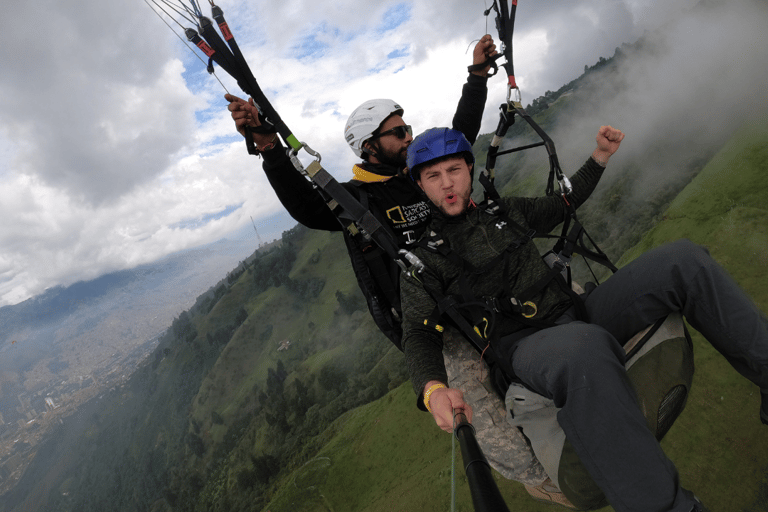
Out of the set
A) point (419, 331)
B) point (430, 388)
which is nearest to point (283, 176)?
point (419, 331)

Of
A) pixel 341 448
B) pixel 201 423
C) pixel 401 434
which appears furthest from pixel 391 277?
pixel 201 423

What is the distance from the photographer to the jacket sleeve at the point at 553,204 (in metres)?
4.45

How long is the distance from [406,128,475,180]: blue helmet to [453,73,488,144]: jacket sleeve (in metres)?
1.66

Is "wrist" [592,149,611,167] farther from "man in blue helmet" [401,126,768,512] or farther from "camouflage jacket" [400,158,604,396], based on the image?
"camouflage jacket" [400,158,604,396]

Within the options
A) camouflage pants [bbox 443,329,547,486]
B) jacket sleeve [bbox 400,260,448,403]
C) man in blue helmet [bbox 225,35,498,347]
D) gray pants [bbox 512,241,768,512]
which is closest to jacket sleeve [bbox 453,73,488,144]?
man in blue helmet [bbox 225,35,498,347]

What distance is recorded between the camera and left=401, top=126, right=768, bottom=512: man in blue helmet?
2.74 m

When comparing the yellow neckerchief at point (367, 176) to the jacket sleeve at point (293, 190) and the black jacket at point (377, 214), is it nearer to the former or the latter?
the black jacket at point (377, 214)

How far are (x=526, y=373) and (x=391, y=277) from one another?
2.32 meters

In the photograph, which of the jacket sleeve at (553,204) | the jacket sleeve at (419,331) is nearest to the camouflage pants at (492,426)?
the jacket sleeve at (419,331)

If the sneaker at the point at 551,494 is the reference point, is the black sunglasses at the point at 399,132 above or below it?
above

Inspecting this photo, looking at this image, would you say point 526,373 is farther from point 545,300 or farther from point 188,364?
point 188,364

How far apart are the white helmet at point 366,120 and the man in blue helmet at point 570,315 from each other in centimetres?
172

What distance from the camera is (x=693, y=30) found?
62.0 m

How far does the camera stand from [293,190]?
15.6 ft
